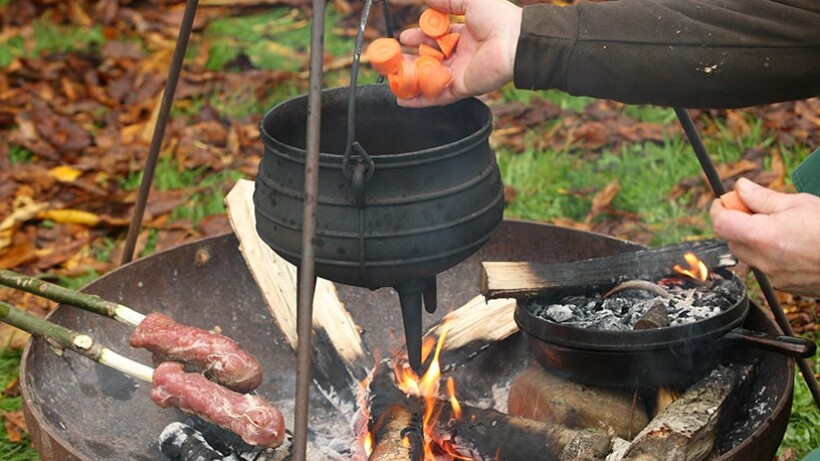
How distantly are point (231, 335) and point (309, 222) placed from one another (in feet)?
4.69

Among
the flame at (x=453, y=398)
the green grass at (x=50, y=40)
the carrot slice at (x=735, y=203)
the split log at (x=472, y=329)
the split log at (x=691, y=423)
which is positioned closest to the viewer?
the carrot slice at (x=735, y=203)

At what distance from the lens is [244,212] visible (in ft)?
11.3

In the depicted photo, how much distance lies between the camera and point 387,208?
7.54ft

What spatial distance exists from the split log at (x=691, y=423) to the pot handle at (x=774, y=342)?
0.33 ft

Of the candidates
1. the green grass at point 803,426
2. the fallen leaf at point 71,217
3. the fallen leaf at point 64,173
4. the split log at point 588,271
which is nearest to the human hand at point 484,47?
the split log at point 588,271

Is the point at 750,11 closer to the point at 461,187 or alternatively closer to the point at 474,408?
the point at 461,187

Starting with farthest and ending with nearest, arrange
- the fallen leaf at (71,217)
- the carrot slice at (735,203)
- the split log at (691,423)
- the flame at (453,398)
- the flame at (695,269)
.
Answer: the fallen leaf at (71,217), the flame at (695,269), the flame at (453,398), the split log at (691,423), the carrot slice at (735,203)

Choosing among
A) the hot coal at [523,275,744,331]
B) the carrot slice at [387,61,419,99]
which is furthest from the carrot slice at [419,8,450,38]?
the hot coal at [523,275,744,331]

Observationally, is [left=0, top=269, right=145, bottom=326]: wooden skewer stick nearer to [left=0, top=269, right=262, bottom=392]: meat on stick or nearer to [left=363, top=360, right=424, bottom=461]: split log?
[left=0, top=269, right=262, bottom=392]: meat on stick

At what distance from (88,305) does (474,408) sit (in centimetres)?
117

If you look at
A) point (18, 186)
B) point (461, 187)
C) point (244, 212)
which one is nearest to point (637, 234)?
point (244, 212)

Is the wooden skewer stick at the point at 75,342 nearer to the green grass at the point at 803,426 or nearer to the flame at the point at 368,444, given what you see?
the flame at the point at 368,444

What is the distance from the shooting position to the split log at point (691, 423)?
2.38 metres

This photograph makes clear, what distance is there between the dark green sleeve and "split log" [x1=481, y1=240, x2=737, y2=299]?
57 centimetres
